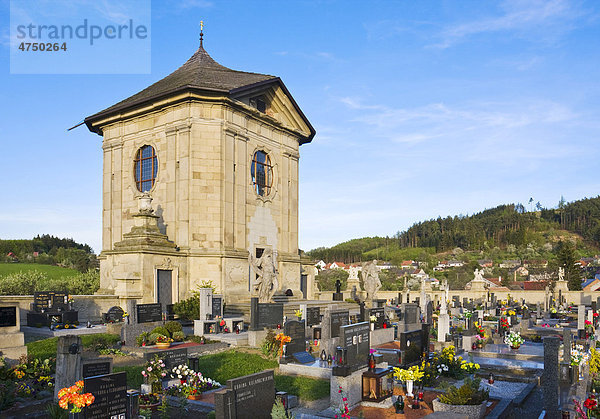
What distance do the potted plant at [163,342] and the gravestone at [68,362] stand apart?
6935mm

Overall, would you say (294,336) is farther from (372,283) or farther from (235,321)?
(372,283)

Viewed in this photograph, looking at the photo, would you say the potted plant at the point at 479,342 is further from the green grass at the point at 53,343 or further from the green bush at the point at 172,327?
the green grass at the point at 53,343

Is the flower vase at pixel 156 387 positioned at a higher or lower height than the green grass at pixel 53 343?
higher

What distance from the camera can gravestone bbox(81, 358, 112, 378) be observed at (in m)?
10.1

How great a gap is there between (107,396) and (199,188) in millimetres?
21414

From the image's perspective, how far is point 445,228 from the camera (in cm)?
18388

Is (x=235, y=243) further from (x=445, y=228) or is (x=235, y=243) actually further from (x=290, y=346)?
(x=445, y=228)

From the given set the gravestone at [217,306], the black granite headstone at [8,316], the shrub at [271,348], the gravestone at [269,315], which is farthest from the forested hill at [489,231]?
the black granite headstone at [8,316]

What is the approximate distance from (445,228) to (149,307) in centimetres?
17514

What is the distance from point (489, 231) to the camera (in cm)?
17462

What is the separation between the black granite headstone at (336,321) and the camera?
54.6ft

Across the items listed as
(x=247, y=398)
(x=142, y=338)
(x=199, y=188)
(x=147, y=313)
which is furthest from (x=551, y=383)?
(x=199, y=188)

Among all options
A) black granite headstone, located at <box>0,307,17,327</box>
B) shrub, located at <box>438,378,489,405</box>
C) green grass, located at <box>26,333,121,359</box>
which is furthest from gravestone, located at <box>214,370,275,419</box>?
green grass, located at <box>26,333,121,359</box>

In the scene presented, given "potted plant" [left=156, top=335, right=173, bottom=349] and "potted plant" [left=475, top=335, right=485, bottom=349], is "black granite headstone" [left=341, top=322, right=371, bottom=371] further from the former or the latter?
"potted plant" [left=156, top=335, right=173, bottom=349]
